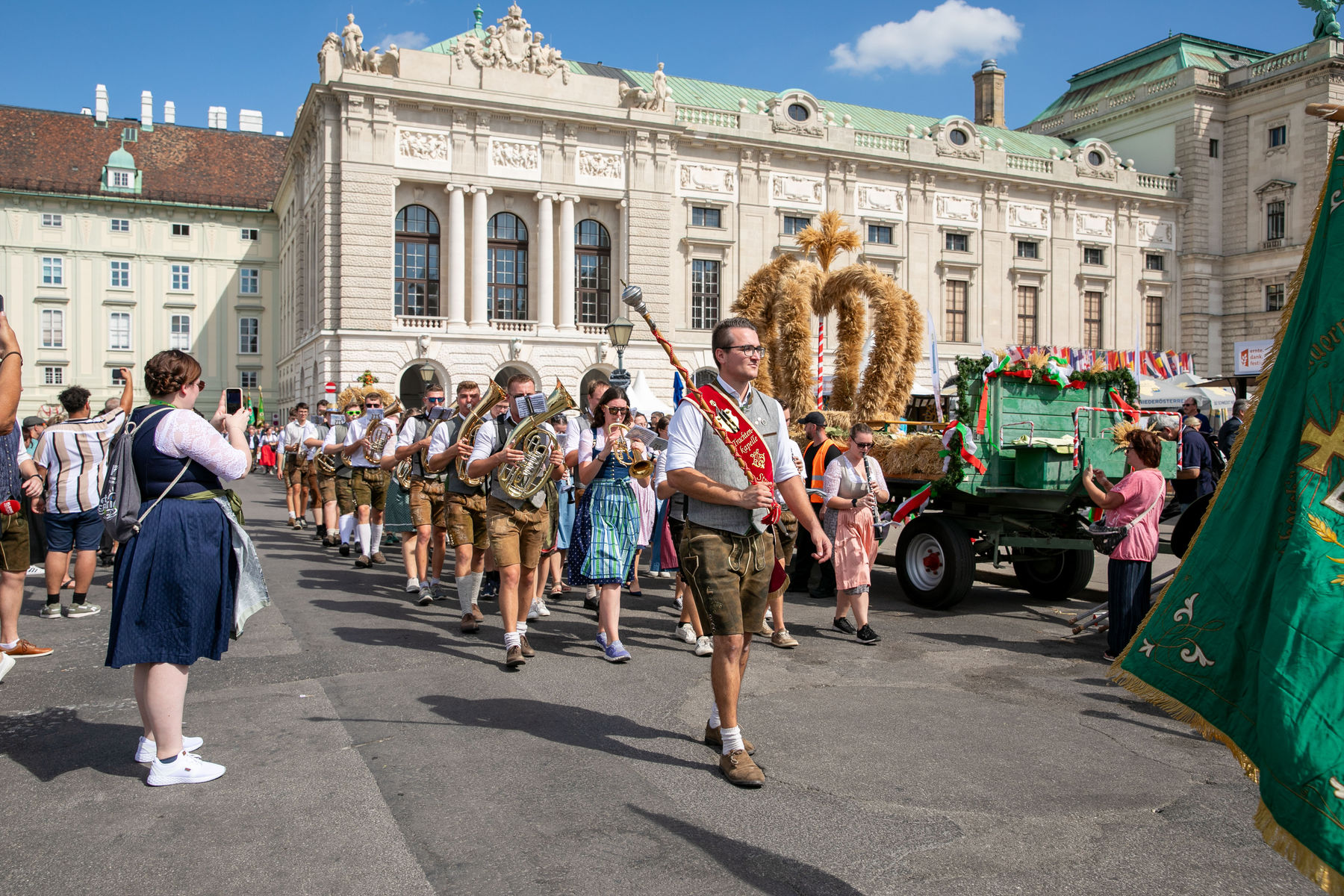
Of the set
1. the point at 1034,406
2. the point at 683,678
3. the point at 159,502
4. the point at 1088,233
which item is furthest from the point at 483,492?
the point at 1088,233

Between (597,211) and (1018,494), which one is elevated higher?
(597,211)

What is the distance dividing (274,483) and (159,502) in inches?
1180

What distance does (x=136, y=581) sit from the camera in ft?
14.4

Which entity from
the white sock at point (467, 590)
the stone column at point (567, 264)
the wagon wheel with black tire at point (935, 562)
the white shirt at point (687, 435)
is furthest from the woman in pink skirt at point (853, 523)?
the stone column at point (567, 264)

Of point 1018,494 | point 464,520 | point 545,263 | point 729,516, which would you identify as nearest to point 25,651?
point 464,520

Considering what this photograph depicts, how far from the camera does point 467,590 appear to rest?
26.7ft

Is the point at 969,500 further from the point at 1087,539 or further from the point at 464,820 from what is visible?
the point at 464,820

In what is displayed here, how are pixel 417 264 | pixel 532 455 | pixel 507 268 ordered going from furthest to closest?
pixel 507 268, pixel 417 264, pixel 532 455

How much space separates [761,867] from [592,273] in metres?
37.6

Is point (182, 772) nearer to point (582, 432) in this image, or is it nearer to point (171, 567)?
point (171, 567)

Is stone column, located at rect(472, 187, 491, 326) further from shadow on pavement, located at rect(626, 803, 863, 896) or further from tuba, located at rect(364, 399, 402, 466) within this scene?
shadow on pavement, located at rect(626, 803, 863, 896)

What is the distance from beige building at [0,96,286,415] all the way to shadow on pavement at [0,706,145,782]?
51344 mm

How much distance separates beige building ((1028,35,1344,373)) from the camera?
48.2m

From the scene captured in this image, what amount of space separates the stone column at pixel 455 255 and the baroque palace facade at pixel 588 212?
98 millimetres
